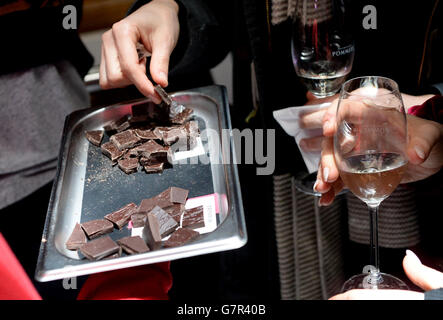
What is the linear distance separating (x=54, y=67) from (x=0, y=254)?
2.66 ft

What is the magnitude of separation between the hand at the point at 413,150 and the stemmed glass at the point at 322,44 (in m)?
0.15

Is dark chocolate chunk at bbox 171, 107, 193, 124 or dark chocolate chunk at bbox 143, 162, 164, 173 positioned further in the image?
dark chocolate chunk at bbox 171, 107, 193, 124

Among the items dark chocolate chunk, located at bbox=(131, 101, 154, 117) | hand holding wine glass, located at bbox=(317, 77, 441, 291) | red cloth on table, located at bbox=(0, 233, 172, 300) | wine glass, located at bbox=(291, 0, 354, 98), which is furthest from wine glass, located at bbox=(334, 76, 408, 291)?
dark chocolate chunk, located at bbox=(131, 101, 154, 117)

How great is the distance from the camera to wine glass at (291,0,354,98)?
1.05m

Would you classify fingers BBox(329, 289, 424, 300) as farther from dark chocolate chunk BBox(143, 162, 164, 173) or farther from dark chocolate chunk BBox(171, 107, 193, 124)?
dark chocolate chunk BBox(171, 107, 193, 124)

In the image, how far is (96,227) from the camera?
94 centimetres

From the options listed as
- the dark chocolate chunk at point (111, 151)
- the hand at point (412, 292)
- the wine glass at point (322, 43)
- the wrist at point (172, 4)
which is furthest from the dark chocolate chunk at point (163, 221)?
the wrist at point (172, 4)

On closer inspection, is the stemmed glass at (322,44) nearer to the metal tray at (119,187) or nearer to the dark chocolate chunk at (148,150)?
the metal tray at (119,187)

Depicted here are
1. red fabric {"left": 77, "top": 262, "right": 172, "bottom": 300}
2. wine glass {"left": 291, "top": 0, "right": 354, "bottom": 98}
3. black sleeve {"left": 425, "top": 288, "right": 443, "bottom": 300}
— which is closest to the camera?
black sleeve {"left": 425, "top": 288, "right": 443, "bottom": 300}

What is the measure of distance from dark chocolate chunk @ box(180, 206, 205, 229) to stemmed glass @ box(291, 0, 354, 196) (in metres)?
0.41

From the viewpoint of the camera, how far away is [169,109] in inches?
48.9

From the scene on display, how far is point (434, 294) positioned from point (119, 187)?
26.3 inches

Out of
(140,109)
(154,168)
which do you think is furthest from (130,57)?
(154,168)
